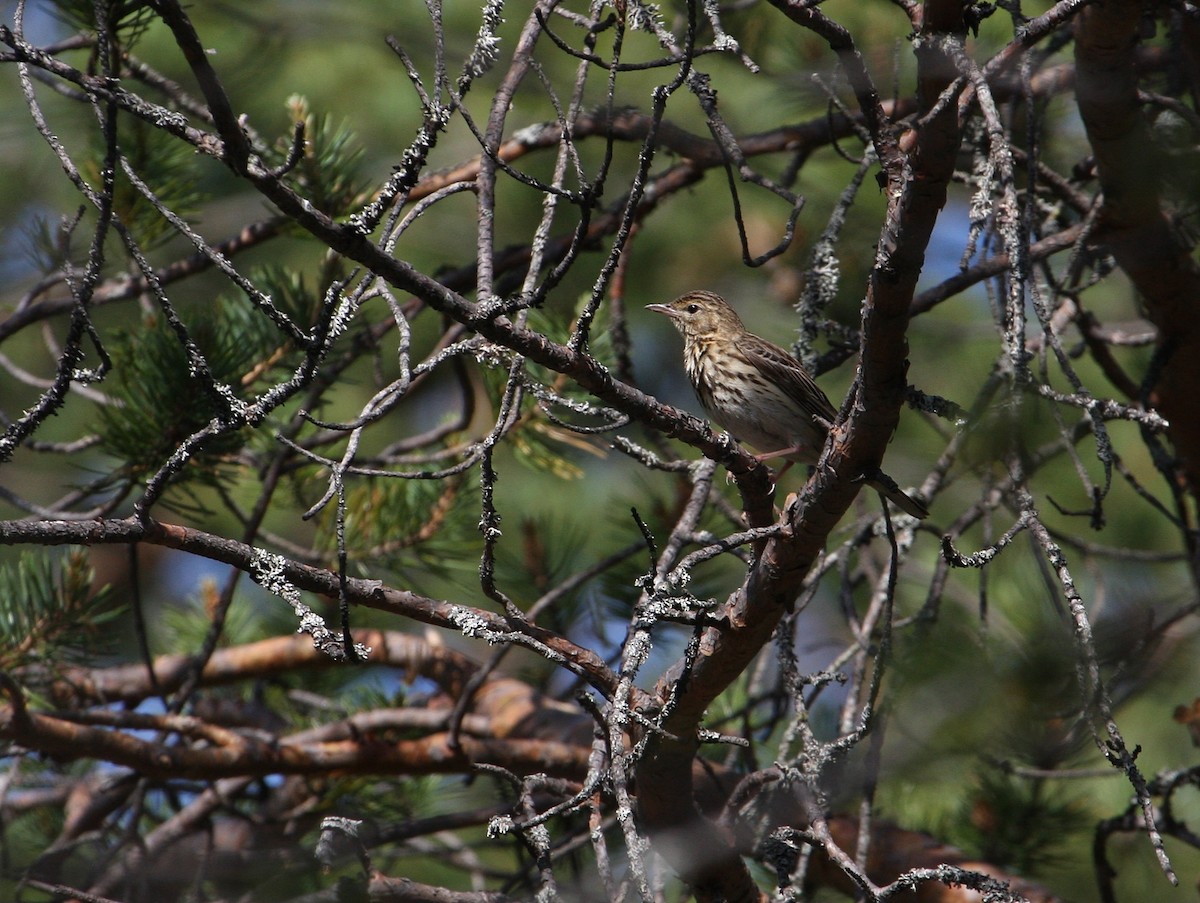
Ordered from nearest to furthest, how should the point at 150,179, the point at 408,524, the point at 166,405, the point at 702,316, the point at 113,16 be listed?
1. the point at 113,16
2. the point at 166,405
3. the point at 150,179
4. the point at 408,524
5. the point at 702,316

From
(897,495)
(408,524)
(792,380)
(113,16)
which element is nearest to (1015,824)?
→ (792,380)

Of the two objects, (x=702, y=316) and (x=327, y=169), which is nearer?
(x=327, y=169)

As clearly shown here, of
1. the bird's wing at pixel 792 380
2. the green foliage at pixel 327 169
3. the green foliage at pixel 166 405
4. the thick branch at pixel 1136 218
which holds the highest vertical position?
the green foliage at pixel 327 169

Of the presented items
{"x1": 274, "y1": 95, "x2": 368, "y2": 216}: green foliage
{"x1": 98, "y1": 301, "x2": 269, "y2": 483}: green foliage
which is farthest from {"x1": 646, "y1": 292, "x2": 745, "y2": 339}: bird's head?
{"x1": 98, "y1": 301, "x2": 269, "y2": 483}: green foliage

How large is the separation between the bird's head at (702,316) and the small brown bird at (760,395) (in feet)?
0.24

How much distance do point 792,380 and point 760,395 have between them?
0.37ft

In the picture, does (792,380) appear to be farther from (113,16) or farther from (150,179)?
(113,16)

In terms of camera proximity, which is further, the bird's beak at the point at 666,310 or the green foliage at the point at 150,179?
the bird's beak at the point at 666,310

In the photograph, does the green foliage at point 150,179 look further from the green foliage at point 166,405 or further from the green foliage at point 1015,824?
the green foliage at point 1015,824

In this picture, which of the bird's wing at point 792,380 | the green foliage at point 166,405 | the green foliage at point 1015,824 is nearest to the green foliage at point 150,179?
the green foliage at point 166,405

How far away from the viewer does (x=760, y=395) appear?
12.6 ft

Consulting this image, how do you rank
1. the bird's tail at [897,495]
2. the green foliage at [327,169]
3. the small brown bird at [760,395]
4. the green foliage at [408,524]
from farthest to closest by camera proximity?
1. the small brown bird at [760,395]
2. the green foliage at [408,524]
3. the green foliage at [327,169]
4. the bird's tail at [897,495]

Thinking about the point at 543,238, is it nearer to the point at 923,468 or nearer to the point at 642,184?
the point at 642,184

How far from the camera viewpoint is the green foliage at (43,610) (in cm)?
323
